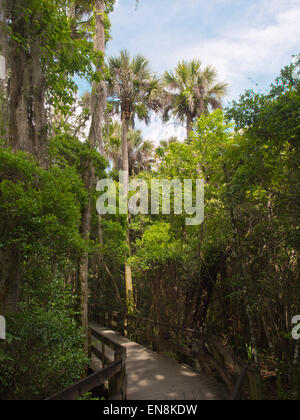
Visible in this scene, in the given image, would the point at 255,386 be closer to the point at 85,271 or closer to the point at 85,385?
the point at 85,385

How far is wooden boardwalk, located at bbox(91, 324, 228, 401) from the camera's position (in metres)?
4.93

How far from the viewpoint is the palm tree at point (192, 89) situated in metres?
14.8

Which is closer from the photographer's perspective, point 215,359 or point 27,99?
point 215,359

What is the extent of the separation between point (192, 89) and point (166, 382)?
43.6 ft

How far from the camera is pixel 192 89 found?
48.9ft

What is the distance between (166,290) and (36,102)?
26.6 ft

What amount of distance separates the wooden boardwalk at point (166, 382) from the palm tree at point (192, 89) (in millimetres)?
10817

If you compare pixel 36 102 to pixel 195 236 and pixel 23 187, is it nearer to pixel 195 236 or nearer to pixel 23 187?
pixel 23 187

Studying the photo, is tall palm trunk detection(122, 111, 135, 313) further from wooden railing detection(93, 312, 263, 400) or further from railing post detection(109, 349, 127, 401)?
railing post detection(109, 349, 127, 401)

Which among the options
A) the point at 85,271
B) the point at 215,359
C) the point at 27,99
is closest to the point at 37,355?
the point at 215,359

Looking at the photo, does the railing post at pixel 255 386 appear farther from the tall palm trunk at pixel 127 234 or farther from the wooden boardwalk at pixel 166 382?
the tall palm trunk at pixel 127 234

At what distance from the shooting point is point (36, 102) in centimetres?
611
